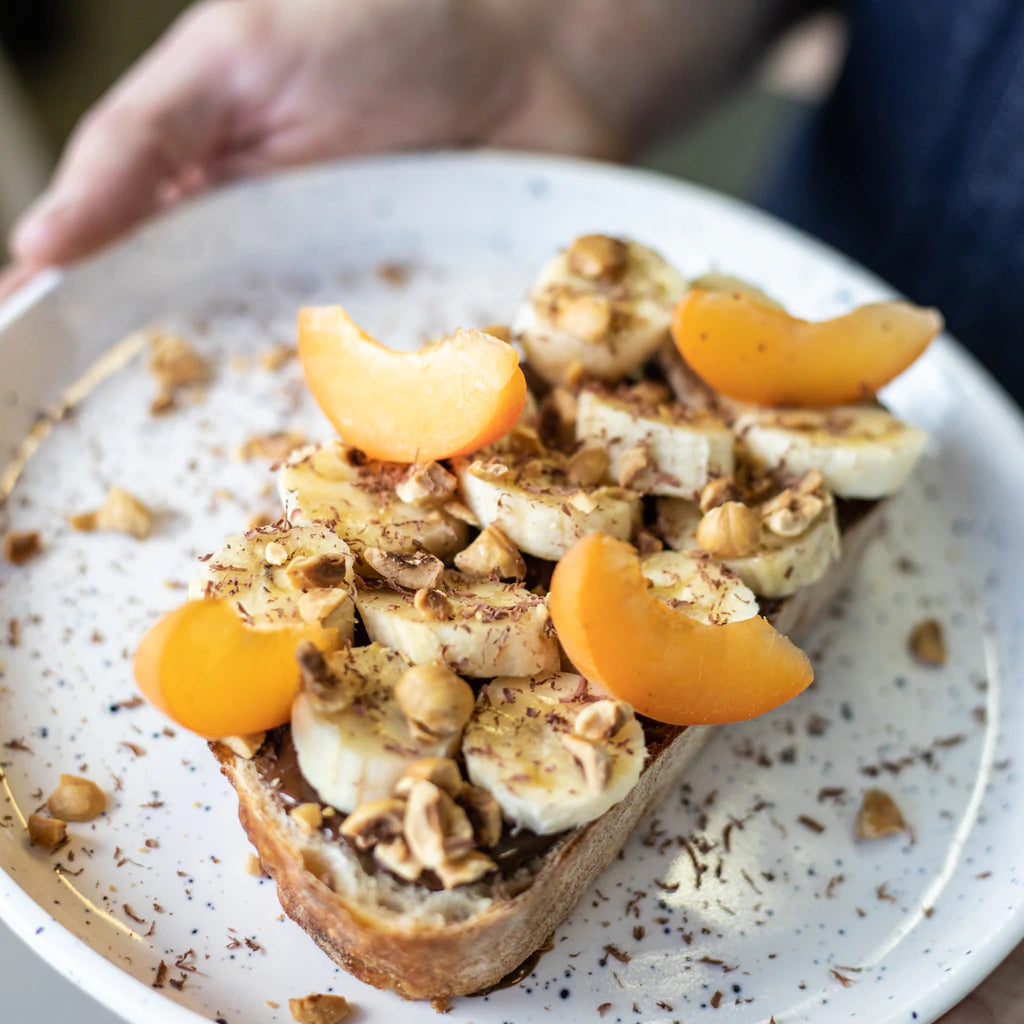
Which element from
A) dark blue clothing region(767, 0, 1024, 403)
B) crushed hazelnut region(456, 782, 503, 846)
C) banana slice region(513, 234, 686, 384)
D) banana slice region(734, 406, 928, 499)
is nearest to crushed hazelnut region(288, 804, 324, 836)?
crushed hazelnut region(456, 782, 503, 846)

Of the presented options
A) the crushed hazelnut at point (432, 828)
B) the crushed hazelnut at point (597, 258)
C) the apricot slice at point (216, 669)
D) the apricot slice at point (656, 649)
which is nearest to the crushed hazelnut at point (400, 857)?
the crushed hazelnut at point (432, 828)

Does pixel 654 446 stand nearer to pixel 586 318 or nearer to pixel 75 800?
pixel 586 318

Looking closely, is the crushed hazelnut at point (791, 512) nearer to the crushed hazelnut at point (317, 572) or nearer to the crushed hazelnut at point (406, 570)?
the crushed hazelnut at point (406, 570)

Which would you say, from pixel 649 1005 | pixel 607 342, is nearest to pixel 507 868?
pixel 649 1005

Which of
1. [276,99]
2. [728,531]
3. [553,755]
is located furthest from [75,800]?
[276,99]

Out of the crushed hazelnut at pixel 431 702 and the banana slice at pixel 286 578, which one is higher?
the banana slice at pixel 286 578
